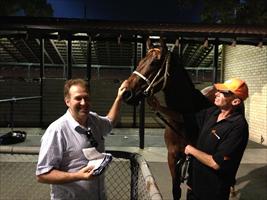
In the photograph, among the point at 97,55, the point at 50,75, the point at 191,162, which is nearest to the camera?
the point at 191,162

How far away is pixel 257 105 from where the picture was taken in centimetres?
1153

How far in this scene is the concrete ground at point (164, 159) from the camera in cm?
629

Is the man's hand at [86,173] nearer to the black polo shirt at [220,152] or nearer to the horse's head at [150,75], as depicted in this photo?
the black polo shirt at [220,152]

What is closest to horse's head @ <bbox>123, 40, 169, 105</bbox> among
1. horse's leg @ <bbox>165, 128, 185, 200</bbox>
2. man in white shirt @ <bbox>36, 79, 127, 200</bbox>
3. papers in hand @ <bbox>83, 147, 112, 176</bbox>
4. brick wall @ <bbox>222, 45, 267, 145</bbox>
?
horse's leg @ <bbox>165, 128, 185, 200</bbox>

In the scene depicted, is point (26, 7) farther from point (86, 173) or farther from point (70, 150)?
point (86, 173)

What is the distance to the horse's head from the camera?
3645 mm

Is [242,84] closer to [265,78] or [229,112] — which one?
[229,112]

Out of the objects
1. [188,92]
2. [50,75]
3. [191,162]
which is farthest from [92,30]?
[50,75]

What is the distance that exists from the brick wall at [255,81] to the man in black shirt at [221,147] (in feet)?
27.2

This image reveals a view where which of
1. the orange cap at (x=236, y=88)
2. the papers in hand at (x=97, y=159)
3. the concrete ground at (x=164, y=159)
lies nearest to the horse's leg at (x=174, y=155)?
the orange cap at (x=236, y=88)

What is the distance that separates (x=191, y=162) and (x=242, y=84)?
853mm

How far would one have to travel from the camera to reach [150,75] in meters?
3.74

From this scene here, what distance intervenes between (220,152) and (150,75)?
1142 mm

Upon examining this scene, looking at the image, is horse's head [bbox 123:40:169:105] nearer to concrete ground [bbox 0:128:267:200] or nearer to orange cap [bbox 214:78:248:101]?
orange cap [bbox 214:78:248:101]
